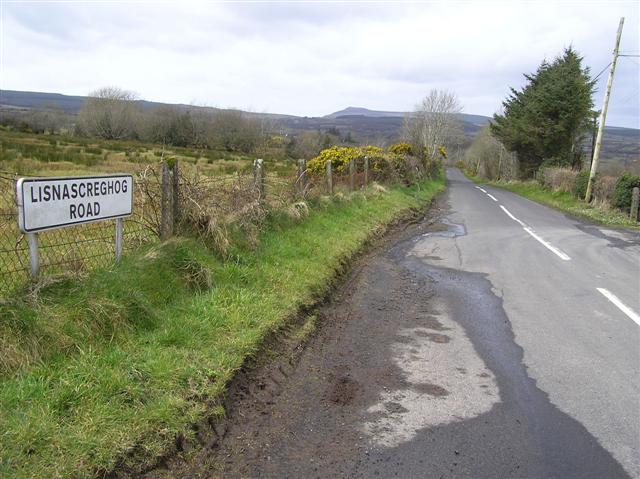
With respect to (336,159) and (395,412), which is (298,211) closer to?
(395,412)

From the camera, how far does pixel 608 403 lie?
4332 millimetres

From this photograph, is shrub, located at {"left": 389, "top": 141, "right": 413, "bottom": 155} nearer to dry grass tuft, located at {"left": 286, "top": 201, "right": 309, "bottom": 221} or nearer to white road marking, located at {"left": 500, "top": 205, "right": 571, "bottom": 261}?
white road marking, located at {"left": 500, "top": 205, "right": 571, "bottom": 261}

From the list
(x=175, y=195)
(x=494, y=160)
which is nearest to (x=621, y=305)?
(x=175, y=195)

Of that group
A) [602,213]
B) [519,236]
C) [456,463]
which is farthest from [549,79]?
[456,463]

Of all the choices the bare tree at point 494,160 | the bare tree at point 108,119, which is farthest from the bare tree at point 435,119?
the bare tree at point 108,119

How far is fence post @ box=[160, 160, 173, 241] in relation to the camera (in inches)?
253

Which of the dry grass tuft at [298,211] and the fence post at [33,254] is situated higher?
the fence post at [33,254]

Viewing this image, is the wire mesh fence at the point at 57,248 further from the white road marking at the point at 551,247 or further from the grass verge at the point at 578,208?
the grass verge at the point at 578,208

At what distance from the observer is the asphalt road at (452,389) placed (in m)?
3.45

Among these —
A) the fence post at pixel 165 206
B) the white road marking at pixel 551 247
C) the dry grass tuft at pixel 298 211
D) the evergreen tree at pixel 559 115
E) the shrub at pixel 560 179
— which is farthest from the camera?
the evergreen tree at pixel 559 115

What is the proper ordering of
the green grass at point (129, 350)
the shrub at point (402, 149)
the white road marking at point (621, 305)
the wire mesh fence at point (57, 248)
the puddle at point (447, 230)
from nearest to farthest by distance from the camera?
the green grass at point (129, 350)
the wire mesh fence at point (57, 248)
the white road marking at point (621, 305)
the puddle at point (447, 230)
the shrub at point (402, 149)

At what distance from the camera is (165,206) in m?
6.60

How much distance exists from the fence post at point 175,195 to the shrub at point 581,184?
22.8m

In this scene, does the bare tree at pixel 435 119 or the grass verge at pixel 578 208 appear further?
the bare tree at pixel 435 119
